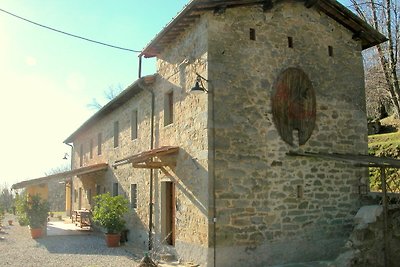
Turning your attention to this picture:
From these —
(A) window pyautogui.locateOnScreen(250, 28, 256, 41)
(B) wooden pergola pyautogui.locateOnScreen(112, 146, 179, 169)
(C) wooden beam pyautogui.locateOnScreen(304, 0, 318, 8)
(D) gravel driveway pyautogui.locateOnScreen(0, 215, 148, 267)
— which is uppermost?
(C) wooden beam pyautogui.locateOnScreen(304, 0, 318, 8)

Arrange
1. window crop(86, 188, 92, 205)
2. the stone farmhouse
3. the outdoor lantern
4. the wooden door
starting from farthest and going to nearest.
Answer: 1. window crop(86, 188, 92, 205)
2. the wooden door
3. the outdoor lantern
4. the stone farmhouse

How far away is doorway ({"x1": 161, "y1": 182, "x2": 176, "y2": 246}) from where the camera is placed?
10406 mm

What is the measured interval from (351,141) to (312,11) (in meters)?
3.50

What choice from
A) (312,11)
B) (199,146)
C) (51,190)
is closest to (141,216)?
(199,146)

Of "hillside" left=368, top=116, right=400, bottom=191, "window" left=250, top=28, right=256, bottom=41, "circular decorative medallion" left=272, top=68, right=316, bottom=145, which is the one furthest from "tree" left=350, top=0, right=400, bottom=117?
"window" left=250, top=28, right=256, bottom=41

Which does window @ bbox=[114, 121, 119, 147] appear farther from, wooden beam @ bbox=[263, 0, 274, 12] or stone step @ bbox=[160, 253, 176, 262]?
wooden beam @ bbox=[263, 0, 274, 12]

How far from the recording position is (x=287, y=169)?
896 centimetres

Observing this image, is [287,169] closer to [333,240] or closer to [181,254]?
[333,240]

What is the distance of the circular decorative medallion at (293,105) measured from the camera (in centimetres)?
908

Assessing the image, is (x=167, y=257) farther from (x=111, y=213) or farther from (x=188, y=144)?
(x=111, y=213)

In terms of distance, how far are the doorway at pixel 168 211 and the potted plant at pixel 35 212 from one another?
21.7 feet

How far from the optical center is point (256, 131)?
8703 millimetres

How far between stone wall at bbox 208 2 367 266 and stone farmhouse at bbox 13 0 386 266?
1.0 inches

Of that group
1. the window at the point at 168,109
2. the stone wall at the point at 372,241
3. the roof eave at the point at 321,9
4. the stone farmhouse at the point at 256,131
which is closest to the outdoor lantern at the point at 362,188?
the stone farmhouse at the point at 256,131
